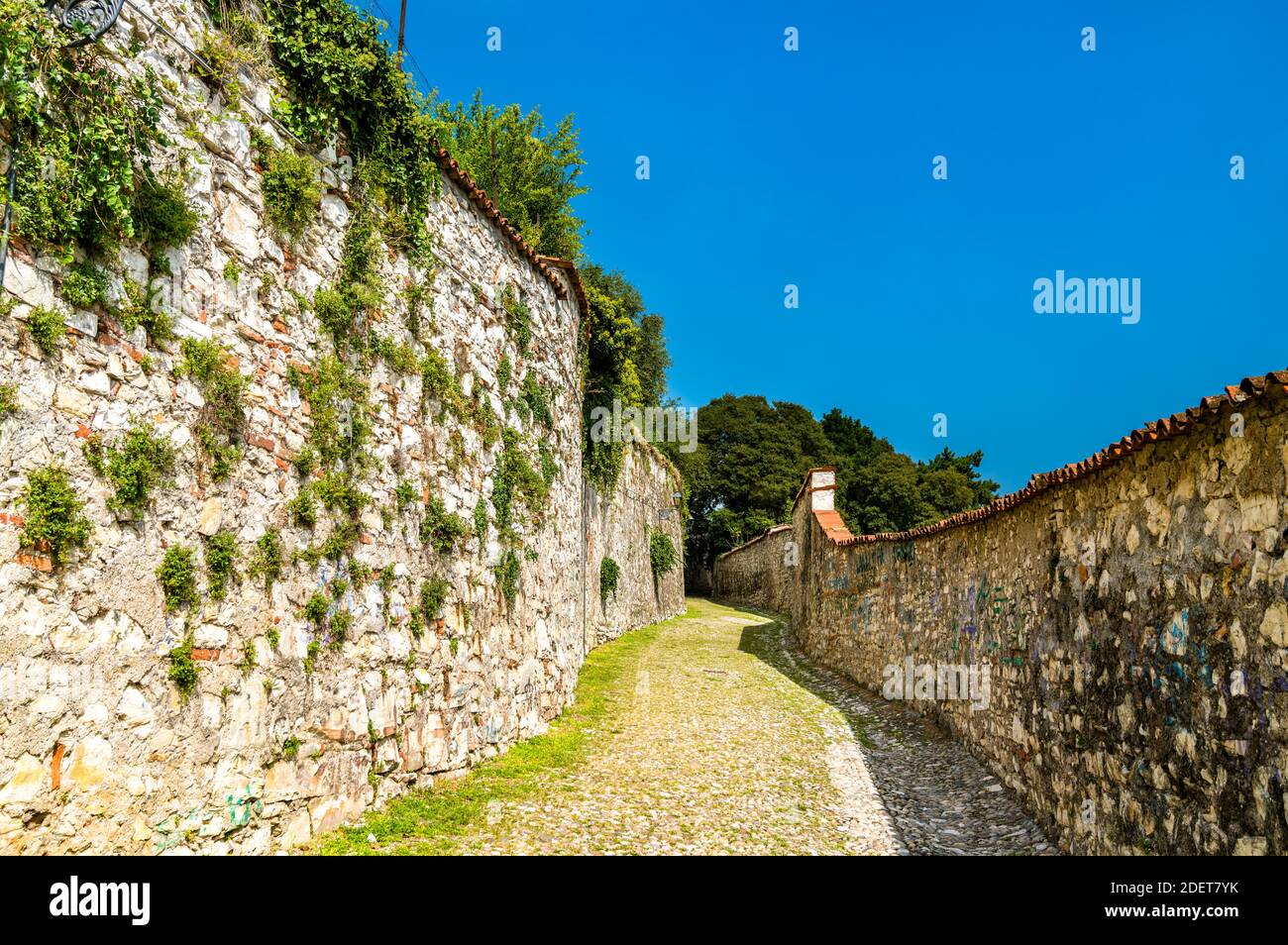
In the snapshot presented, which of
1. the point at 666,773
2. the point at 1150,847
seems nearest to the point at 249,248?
the point at 666,773

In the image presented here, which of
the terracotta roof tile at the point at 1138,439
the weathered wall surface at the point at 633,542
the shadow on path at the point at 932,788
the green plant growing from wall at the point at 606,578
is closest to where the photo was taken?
the terracotta roof tile at the point at 1138,439

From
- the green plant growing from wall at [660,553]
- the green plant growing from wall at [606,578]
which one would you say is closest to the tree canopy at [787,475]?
the green plant growing from wall at [660,553]

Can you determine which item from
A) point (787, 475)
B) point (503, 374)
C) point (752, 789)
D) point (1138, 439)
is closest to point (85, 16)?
point (503, 374)

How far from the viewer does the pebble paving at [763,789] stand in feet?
18.7

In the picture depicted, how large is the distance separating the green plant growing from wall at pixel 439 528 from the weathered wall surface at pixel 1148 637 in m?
5.43

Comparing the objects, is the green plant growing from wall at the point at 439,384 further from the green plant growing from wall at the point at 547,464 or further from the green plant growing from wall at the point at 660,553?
the green plant growing from wall at the point at 660,553

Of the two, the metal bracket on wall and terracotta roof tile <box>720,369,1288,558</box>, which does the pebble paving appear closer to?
terracotta roof tile <box>720,369,1288,558</box>

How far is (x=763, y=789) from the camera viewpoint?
702 centimetres

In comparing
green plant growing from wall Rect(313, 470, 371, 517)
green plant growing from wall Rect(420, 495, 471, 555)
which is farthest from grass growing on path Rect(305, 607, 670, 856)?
green plant growing from wall Rect(313, 470, 371, 517)

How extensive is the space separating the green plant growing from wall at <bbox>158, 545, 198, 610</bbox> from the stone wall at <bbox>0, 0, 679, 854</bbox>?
0.06 meters

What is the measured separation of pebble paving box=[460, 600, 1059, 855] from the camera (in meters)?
5.71

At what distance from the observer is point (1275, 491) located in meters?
3.32

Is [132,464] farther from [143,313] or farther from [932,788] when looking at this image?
[932,788]
